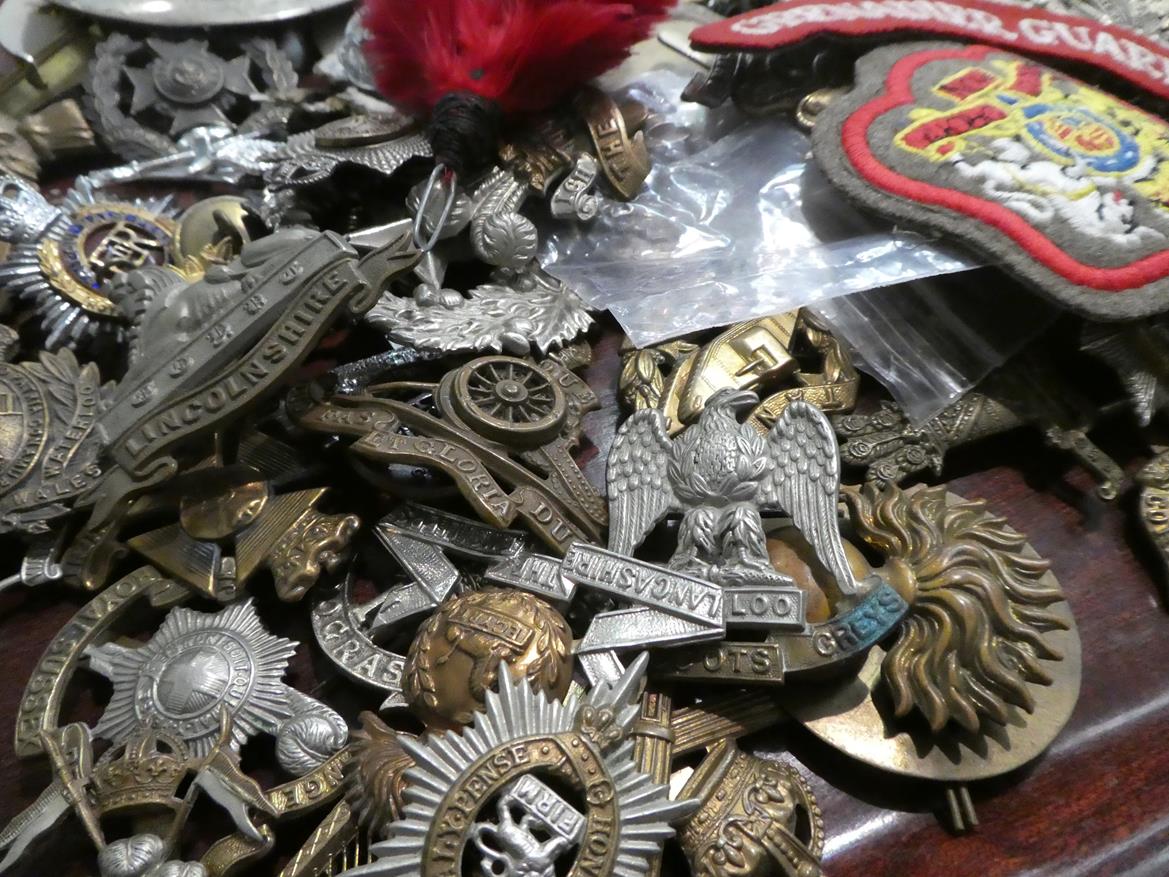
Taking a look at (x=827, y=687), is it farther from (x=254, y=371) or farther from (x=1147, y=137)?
(x=1147, y=137)

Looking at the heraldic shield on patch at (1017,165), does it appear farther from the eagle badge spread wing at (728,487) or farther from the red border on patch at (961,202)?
the eagle badge spread wing at (728,487)

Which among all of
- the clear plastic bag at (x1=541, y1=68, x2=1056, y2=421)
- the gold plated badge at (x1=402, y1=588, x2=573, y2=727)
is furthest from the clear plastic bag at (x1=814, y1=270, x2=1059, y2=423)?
the gold plated badge at (x1=402, y1=588, x2=573, y2=727)

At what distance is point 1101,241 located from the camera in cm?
106

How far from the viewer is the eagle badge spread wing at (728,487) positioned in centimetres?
91

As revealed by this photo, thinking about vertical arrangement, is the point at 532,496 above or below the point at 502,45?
below

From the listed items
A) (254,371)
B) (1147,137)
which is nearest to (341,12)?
(254,371)

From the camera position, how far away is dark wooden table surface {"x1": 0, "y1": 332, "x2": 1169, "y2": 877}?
87cm

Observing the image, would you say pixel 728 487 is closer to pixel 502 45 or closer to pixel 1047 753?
pixel 1047 753

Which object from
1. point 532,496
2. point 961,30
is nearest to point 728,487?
point 532,496

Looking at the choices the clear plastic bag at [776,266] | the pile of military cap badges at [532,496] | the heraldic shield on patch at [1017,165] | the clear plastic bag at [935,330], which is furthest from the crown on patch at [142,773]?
the heraldic shield on patch at [1017,165]

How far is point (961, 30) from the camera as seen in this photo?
4.42 ft

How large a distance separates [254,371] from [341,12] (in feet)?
3.56

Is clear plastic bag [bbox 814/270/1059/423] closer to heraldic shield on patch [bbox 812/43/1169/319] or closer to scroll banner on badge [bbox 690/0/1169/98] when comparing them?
heraldic shield on patch [bbox 812/43/1169/319]

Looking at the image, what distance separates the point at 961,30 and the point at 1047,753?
1027mm
